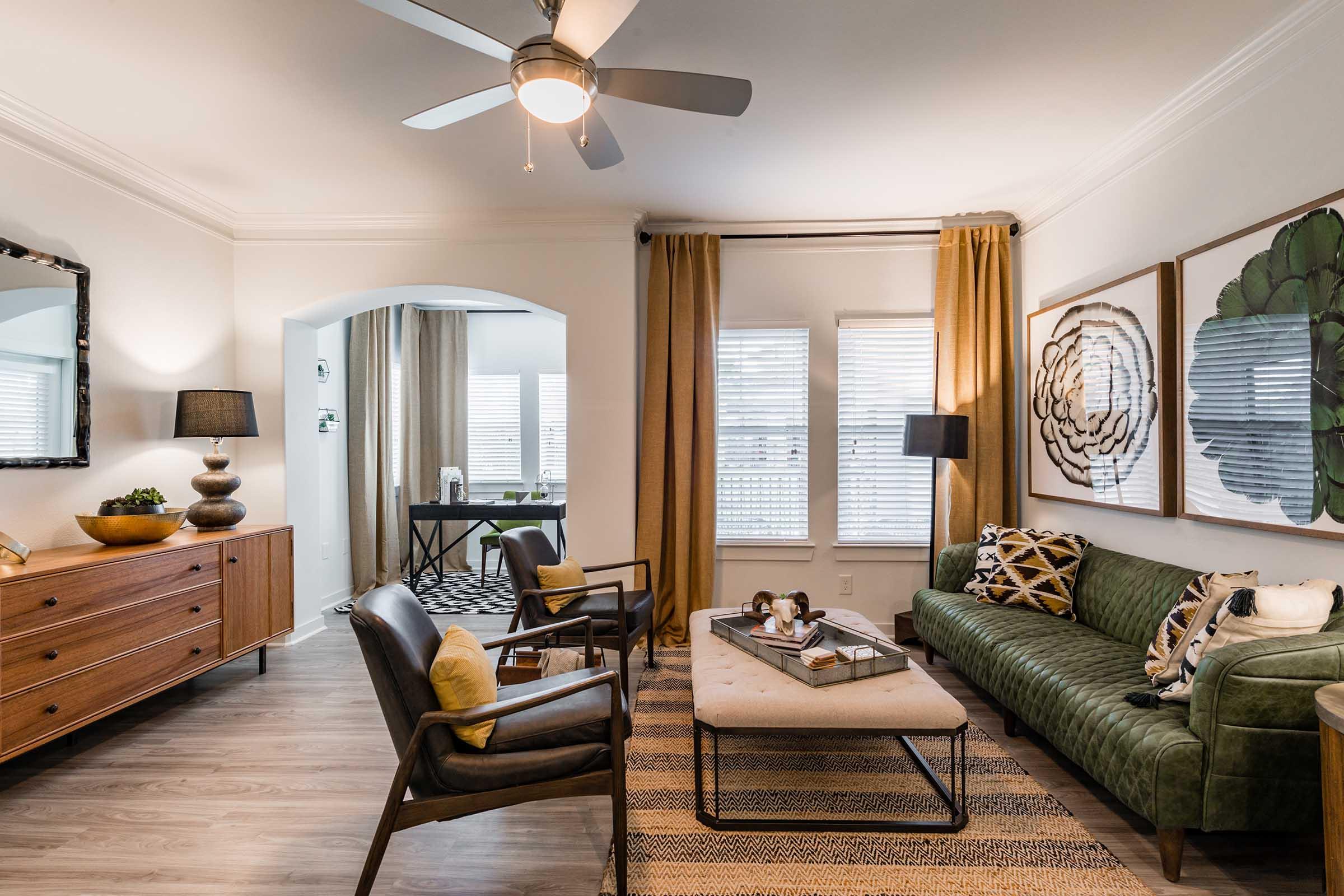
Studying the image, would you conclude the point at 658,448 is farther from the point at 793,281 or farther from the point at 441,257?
the point at 441,257

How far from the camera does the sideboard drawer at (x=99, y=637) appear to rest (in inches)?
94.7

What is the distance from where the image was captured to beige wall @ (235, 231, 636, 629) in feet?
14.1

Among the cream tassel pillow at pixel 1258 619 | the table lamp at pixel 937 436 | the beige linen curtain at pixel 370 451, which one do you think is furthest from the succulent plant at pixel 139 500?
the cream tassel pillow at pixel 1258 619

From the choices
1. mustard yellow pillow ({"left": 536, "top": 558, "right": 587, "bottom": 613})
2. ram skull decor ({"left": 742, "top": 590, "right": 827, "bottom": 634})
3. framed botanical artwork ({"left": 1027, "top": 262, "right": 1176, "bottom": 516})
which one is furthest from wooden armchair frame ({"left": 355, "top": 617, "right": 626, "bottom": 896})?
framed botanical artwork ({"left": 1027, "top": 262, "right": 1176, "bottom": 516})

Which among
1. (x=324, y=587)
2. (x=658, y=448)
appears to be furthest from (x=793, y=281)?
(x=324, y=587)

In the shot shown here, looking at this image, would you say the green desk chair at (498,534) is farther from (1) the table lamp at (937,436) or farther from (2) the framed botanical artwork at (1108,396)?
(2) the framed botanical artwork at (1108,396)

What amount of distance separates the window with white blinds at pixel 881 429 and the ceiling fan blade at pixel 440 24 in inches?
120

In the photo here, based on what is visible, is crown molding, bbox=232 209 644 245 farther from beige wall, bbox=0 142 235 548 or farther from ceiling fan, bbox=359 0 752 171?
ceiling fan, bbox=359 0 752 171

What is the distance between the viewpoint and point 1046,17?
2.32 meters

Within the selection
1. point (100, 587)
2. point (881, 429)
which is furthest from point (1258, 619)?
point (100, 587)

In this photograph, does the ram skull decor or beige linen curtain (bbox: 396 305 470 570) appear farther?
beige linen curtain (bbox: 396 305 470 570)

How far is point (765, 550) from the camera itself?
450cm

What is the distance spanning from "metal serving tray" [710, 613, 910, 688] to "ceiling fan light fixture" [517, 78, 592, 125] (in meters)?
2.02

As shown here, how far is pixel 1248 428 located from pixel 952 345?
74.3 inches
